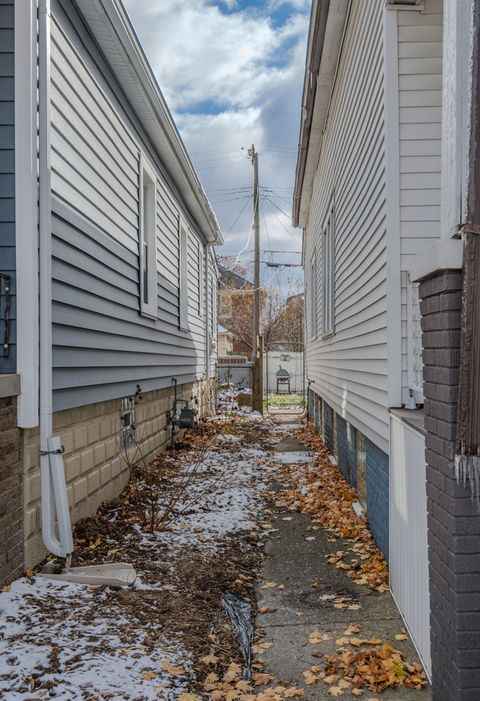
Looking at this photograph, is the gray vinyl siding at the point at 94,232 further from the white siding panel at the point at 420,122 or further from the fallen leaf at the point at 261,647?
the white siding panel at the point at 420,122

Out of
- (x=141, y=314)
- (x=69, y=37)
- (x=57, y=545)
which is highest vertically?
(x=69, y=37)

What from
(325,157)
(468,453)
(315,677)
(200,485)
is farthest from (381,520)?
(325,157)

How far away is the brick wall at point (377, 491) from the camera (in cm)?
417

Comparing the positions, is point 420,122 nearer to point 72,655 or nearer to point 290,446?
point 72,655

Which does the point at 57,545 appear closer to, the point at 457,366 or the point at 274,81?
the point at 457,366

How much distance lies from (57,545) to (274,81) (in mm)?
17022

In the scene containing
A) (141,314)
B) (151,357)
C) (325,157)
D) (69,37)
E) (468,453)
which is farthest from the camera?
(325,157)

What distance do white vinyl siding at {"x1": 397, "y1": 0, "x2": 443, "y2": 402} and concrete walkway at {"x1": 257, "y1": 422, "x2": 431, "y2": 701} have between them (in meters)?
1.47

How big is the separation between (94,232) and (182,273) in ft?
17.4

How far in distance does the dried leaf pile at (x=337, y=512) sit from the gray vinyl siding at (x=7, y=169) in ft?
9.27

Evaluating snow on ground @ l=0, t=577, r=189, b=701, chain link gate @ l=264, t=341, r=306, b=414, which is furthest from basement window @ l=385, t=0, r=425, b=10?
chain link gate @ l=264, t=341, r=306, b=414

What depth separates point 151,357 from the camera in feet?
25.2

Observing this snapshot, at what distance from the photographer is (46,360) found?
12.7 ft

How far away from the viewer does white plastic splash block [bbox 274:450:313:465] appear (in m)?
8.62
